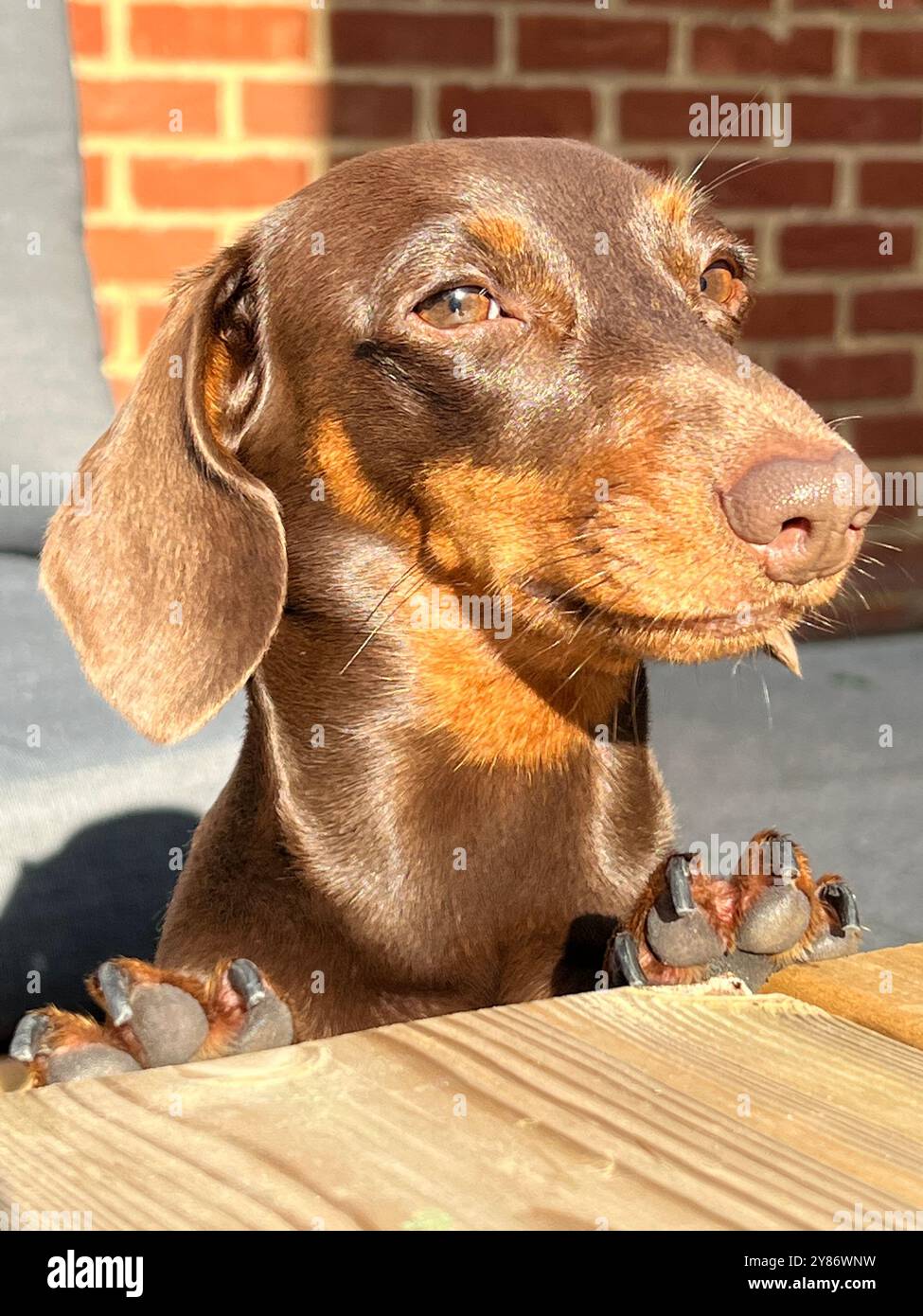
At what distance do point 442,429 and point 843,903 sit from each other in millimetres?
669

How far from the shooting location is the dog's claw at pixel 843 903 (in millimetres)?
1680

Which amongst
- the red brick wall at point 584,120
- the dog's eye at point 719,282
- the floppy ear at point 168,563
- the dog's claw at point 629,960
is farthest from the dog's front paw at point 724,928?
the red brick wall at point 584,120

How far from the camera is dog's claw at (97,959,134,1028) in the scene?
1.59 meters

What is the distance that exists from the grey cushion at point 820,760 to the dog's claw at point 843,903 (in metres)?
1.30

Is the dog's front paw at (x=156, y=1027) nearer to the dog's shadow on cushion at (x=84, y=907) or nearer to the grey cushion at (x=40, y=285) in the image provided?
the dog's shadow on cushion at (x=84, y=907)

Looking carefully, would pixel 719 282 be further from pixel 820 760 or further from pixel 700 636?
pixel 820 760

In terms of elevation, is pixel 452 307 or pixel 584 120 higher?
pixel 584 120

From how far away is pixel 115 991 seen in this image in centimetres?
161

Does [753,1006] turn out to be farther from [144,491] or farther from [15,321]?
[15,321]

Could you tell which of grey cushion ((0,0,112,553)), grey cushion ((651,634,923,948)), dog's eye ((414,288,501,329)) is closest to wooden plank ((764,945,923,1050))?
dog's eye ((414,288,501,329))

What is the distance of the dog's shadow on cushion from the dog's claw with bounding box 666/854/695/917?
113 cm

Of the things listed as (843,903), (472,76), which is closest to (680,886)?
(843,903)

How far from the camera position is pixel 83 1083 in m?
1.22

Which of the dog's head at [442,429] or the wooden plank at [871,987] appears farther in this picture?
the dog's head at [442,429]
